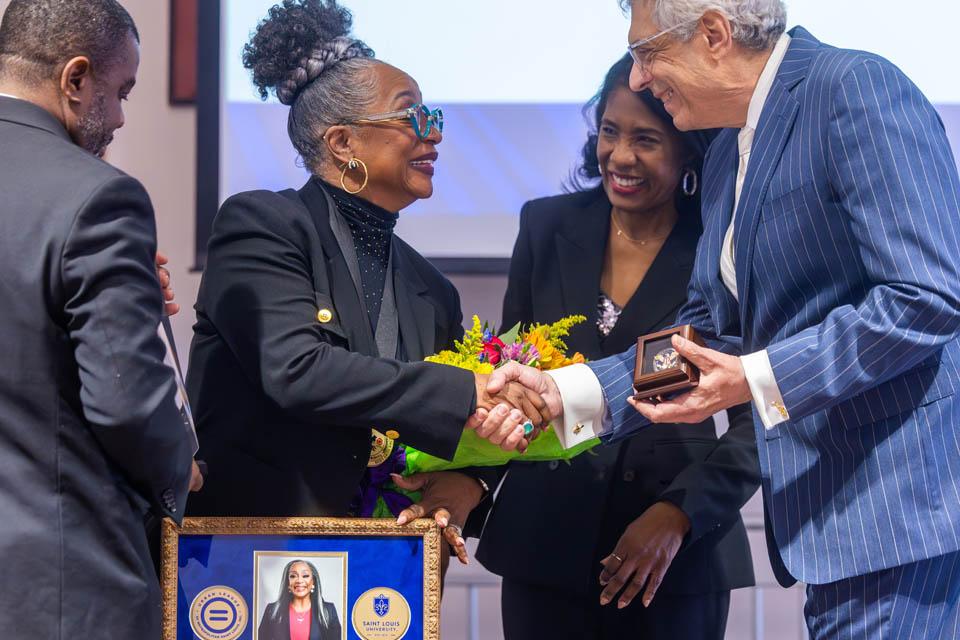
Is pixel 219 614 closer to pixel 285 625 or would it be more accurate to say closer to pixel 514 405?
pixel 285 625

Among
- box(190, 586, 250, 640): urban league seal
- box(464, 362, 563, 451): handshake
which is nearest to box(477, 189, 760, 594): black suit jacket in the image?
box(464, 362, 563, 451): handshake

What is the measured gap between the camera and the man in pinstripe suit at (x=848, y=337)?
2057 millimetres

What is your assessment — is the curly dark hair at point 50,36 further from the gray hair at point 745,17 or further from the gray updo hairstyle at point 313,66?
the gray hair at point 745,17

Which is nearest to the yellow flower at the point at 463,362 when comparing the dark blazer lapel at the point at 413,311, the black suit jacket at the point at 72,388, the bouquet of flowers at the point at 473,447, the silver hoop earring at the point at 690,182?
the bouquet of flowers at the point at 473,447

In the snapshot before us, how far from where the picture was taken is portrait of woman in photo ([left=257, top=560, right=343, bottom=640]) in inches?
90.0

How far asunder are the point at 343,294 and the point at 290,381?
0.89 ft

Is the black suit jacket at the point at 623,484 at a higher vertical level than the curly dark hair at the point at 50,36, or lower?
lower

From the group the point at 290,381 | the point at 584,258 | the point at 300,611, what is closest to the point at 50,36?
the point at 290,381

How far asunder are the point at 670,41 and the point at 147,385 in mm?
1324

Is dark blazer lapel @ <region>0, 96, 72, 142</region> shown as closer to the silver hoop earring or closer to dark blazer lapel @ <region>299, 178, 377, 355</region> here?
dark blazer lapel @ <region>299, 178, 377, 355</region>

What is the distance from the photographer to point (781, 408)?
217 centimetres

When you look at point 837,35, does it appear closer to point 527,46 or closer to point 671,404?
point 527,46

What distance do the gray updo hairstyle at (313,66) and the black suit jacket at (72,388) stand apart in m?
0.92

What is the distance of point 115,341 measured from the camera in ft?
6.00
